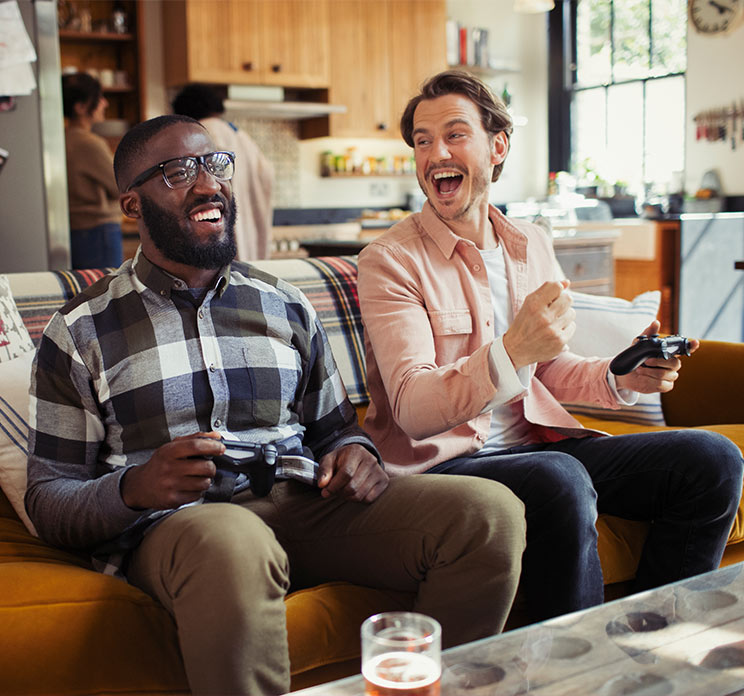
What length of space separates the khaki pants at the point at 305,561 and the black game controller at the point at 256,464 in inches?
2.1

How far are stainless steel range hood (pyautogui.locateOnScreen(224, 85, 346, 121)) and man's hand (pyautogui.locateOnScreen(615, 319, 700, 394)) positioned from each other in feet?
15.1

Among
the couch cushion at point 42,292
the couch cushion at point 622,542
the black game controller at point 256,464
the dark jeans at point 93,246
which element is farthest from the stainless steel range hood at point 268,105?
the black game controller at point 256,464

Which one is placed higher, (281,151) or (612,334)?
(281,151)

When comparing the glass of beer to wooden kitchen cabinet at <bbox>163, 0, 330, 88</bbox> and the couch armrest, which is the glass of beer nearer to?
the couch armrest

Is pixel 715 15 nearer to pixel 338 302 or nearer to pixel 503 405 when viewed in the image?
pixel 338 302

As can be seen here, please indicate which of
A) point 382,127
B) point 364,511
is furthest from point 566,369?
point 382,127

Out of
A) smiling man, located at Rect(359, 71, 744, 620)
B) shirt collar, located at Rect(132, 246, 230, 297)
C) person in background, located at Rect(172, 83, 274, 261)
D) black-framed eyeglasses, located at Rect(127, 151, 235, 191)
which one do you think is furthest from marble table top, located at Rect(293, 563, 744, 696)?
person in background, located at Rect(172, 83, 274, 261)

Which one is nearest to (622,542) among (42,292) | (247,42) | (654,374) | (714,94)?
(654,374)

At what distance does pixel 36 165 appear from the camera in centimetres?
298

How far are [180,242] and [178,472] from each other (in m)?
0.43

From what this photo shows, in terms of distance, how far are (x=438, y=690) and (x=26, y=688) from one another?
23.6 inches

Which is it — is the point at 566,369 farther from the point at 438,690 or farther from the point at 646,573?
the point at 438,690

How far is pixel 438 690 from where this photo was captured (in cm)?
92

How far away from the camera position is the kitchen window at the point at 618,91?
21.9 feet
